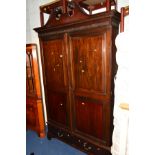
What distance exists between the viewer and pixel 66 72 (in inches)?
77.9

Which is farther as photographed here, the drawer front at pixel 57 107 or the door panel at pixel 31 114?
the door panel at pixel 31 114

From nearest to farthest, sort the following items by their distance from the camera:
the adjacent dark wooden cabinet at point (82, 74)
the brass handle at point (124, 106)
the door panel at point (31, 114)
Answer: the brass handle at point (124, 106) → the adjacent dark wooden cabinet at point (82, 74) → the door panel at point (31, 114)

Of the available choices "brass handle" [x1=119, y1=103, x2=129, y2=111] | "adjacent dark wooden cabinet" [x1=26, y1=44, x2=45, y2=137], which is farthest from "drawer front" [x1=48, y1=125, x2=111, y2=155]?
"brass handle" [x1=119, y1=103, x2=129, y2=111]

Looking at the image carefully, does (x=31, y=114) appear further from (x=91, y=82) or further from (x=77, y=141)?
(x=91, y=82)

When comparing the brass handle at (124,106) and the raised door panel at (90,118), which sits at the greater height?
the brass handle at (124,106)

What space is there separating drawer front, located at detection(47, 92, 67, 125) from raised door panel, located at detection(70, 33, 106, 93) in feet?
1.38

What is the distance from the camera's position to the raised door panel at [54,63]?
6.54ft

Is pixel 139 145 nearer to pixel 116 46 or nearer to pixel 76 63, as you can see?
pixel 116 46

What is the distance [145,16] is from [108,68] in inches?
42.9

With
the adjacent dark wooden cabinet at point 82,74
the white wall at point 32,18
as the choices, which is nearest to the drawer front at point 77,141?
the adjacent dark wooden cabinet at point 82,74

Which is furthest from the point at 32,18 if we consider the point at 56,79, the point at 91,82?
the point at 91,82

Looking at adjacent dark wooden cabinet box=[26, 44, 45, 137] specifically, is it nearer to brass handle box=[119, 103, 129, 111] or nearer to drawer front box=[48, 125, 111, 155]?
drawer front box=[48, 125, 111, 155]

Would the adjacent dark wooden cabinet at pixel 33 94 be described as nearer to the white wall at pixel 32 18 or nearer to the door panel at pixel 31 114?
the door panel at pixel 31 114
